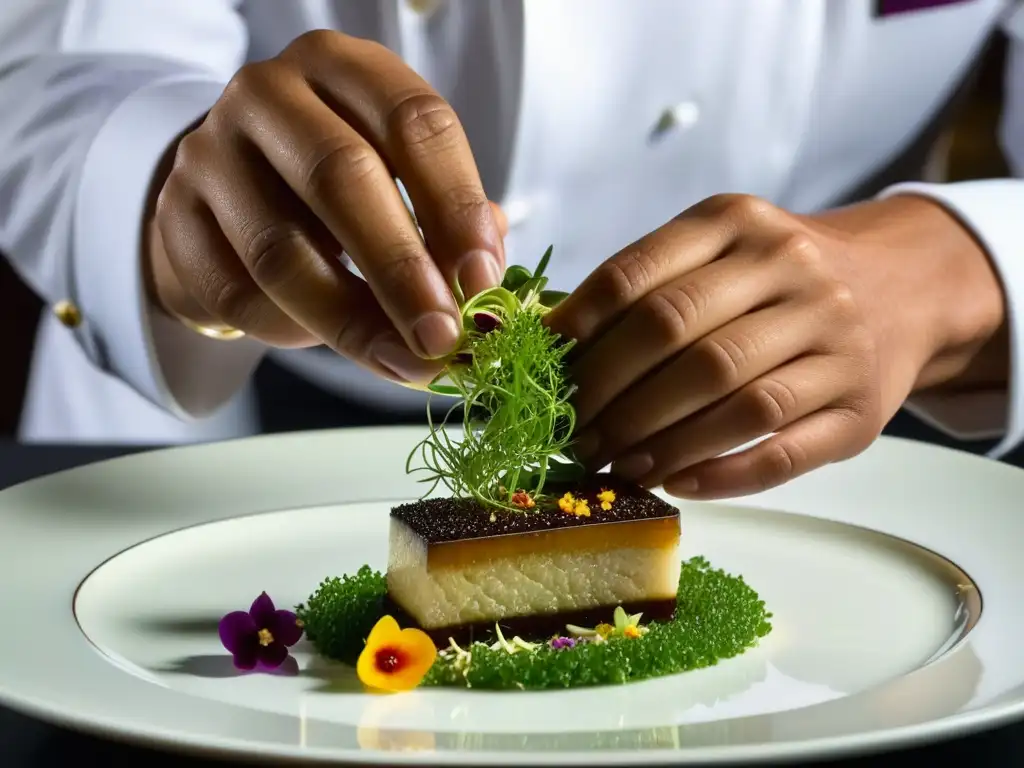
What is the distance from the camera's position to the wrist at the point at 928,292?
5.08 feet

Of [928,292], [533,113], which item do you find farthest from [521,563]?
[533,113]

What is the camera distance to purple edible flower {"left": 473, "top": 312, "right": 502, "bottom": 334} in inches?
48.1

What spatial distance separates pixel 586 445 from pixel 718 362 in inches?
7.1

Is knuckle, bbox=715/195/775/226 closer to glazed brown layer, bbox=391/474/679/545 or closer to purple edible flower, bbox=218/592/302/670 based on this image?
glazed brown layer, bbox=391/474/679/545

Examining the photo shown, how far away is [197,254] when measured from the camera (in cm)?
136

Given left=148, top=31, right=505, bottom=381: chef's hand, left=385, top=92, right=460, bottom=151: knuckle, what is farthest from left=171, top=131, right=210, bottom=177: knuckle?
left=385, top=92, right=460, bottom=151: knuckle

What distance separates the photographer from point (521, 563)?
1273 millimetres

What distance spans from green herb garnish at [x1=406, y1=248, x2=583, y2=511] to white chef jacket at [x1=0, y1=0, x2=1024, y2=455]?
0.68 metres

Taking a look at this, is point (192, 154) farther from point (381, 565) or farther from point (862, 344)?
point (862, 344)

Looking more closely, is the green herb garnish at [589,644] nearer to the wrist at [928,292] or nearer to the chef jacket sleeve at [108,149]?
the wrist at [928,292]

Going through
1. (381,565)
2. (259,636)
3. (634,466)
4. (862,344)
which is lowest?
(381,565)

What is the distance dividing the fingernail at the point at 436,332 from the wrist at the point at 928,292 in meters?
0.59

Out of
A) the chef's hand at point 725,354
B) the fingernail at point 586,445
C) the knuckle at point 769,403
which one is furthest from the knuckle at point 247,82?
the knuckle at point 769,403

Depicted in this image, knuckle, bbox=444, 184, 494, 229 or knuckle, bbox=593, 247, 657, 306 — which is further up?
knuckle, bbox=444, 184, 494, 229
